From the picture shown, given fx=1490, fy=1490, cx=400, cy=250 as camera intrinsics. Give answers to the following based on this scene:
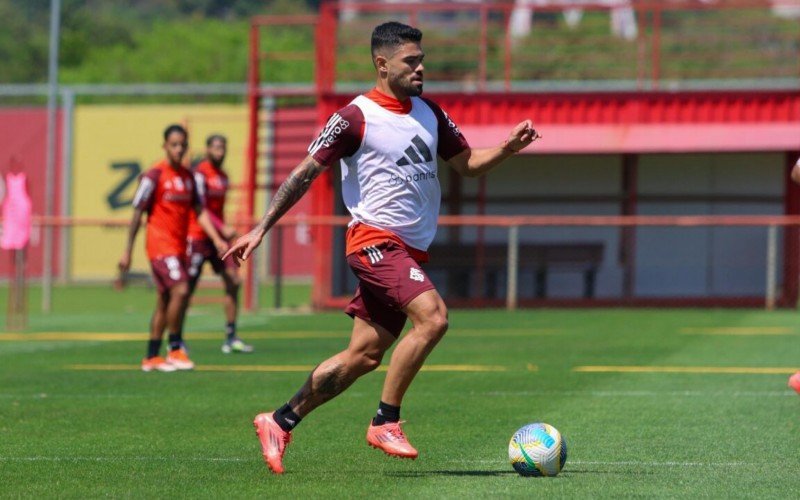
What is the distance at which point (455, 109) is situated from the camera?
25.2 meters

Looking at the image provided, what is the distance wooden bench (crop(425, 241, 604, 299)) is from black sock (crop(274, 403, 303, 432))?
18.2 m

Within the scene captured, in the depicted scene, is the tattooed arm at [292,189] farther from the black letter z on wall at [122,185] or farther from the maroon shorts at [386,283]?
the black letter z on wall at [122,185]

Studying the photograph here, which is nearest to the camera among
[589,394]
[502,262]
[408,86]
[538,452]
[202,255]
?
[538,452]

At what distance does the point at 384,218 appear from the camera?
7.91 metres

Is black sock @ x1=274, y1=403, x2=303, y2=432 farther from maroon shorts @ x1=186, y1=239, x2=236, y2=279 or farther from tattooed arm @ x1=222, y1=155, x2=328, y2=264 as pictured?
maroon shorts @ x1=186, y1=239, x2=236, y2=279

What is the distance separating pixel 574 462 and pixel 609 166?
62.9 feet

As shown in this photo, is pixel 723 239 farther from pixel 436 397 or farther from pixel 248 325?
pixel 436 397

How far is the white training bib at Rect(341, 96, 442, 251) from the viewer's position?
786cm

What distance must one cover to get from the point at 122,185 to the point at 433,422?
32.9 m

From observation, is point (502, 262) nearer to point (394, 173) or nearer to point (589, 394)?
point (589, 394)

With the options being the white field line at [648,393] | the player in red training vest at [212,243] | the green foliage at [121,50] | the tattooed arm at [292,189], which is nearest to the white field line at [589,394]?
the white field line at [648,393]

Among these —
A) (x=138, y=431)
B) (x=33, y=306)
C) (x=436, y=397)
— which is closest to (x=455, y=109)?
(x=33, y=306)

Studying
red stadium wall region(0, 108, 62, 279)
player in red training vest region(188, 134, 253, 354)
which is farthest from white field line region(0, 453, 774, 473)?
red stadium wall region(0, 108, 62, 279)

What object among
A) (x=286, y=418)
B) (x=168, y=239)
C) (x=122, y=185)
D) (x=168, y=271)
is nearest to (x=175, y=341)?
(x=168, y=271)
